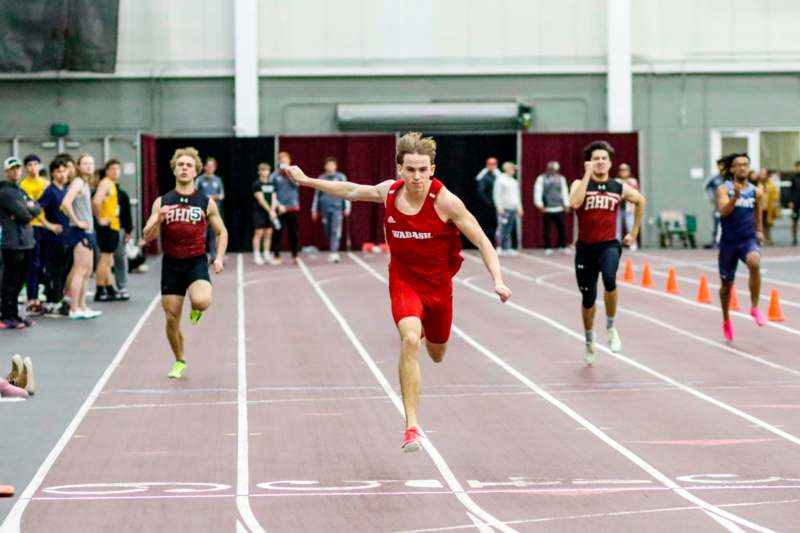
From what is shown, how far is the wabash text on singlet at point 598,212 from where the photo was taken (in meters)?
15.4

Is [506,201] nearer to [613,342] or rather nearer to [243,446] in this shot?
[613,342]

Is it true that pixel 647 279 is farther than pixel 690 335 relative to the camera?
Yes

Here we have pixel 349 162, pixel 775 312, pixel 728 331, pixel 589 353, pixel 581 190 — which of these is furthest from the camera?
pixel 349 162

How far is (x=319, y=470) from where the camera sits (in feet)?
32.6

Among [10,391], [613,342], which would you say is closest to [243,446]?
[10,391]

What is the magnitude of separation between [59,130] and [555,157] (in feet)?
38.7

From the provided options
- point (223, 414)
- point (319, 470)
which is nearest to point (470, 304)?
point (223, 414)

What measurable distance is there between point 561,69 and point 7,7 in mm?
13251

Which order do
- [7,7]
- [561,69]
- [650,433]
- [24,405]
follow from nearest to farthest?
[650,433] → [24,405] → [7,7] → [561,69]

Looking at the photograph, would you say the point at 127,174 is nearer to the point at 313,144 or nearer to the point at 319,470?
the point at 313,144

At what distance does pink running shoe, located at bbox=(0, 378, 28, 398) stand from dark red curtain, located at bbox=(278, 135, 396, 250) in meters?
24.8

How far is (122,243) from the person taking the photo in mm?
23250

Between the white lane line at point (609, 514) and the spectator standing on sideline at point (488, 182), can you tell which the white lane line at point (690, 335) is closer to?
the white lane line at point (609, 514)

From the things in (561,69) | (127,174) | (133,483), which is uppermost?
(561,69)
